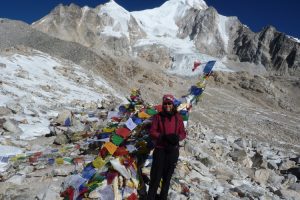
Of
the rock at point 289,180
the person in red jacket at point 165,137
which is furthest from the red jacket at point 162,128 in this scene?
the rock at point 289,180

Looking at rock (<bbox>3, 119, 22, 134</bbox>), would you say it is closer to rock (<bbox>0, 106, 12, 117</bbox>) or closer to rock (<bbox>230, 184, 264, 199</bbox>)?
rock (<bbox>0, 106, 12, 117</bbox>)

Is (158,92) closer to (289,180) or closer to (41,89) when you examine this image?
(41,89)

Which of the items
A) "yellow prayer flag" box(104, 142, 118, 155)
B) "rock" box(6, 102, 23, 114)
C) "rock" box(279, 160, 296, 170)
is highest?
"yellow prayer flag" box(104, 142, 118, 155)

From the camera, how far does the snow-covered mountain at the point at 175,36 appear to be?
121062 mm

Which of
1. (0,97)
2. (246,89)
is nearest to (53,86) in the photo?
(0,97)

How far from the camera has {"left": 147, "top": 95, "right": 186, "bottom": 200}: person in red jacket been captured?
20.9 ft

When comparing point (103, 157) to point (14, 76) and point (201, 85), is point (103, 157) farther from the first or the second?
point (14, 76)

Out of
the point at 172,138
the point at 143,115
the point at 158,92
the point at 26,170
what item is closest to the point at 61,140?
the point at 26,170

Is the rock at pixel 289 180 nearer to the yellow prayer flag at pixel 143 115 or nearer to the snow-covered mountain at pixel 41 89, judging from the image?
the yellow prayer flag at pixel 143 115

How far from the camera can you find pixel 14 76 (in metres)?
22.8

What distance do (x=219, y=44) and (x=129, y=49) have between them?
33.8 m

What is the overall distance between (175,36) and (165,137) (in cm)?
15453

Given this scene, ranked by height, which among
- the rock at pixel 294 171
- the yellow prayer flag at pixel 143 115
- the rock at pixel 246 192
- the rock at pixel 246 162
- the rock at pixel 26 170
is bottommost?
the rock at pixel 294 171

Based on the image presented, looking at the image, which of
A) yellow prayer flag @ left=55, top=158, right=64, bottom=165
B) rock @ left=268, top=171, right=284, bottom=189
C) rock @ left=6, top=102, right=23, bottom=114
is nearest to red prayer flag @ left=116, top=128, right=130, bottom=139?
yellow prayer flag @ left=55, top=158, right=64, bottom=165
